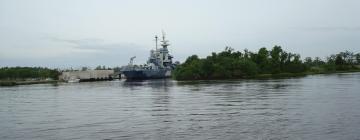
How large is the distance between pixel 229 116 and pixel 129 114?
7.23 m

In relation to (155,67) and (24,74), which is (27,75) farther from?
(155,67)

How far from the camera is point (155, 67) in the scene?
158 meters

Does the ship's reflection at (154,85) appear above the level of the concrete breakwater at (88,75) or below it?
below

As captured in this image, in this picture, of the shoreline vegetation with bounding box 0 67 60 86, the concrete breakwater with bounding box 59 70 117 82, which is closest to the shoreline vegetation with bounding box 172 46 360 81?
the concrete breakwater with bounding box 59 70 117 82

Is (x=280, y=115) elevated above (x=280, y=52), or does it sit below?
below

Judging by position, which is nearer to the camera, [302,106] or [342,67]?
[302,106]

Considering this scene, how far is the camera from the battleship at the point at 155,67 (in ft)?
491

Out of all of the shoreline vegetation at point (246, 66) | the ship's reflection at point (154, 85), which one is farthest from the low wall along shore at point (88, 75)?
the ship's reflection at point (154, 85)

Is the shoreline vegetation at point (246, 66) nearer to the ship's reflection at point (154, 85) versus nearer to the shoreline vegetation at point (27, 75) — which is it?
the ship's reflection at point (154, 85)

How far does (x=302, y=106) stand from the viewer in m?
32.1

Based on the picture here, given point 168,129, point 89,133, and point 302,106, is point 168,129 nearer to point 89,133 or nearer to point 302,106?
point 89,133

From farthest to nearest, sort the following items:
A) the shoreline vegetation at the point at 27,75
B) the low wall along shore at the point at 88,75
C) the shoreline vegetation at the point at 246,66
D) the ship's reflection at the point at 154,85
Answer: the shoreline vegetation at the point at 27,75 < the low wall along shore at the point at 88,75 < the shoreline vegetation at the point at 246,66 < the ship's reflection at the point at 154,85

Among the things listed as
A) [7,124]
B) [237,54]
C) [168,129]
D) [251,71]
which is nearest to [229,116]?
[168,129]

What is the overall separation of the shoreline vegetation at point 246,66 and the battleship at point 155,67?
13.4m
